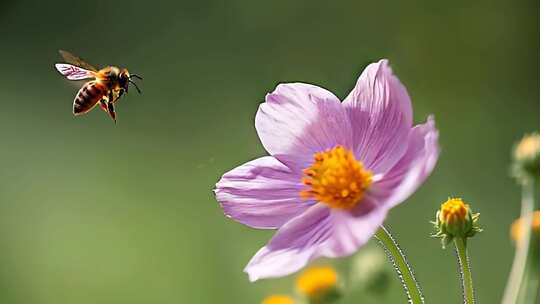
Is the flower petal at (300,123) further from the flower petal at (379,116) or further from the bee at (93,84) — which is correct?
the bee at (93,84)

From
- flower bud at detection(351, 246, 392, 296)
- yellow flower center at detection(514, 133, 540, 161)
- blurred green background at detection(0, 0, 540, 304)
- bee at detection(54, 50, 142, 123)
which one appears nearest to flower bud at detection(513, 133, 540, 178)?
yellow flower center at detection(514, 133, 540, 161)

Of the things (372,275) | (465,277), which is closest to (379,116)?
(465,277)

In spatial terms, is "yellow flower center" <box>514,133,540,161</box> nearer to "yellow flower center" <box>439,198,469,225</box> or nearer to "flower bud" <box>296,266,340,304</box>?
"yellow flower center" <box>439,198,469,225</box>

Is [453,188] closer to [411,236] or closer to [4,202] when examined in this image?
[411,236]

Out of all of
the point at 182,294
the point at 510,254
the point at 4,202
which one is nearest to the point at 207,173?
the point at 182,294

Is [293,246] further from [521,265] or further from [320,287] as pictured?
[320,287]

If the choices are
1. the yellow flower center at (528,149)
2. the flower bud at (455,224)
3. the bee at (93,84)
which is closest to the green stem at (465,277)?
the flower bud at (455,224)

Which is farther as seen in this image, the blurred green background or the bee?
the blurred green background
